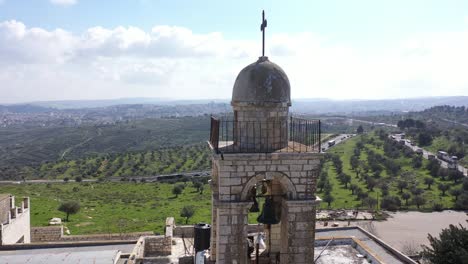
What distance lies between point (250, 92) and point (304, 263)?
4235 millimetres

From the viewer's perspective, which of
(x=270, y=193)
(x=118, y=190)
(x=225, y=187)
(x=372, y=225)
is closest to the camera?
(x=225, y=187)

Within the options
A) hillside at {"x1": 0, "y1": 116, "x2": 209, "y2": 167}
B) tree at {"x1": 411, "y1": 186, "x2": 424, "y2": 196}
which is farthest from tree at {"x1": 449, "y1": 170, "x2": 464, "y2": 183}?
hillside at {"x1": 0, "y1": 116, "x2": 209, "y2": 167}

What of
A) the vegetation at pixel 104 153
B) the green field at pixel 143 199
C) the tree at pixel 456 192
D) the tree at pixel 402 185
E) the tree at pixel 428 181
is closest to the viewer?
the green field at pixel 143 199

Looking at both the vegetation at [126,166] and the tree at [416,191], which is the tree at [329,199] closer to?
the tree at [416,191]

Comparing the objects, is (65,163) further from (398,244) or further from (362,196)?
(398,244)

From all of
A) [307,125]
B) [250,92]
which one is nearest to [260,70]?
[250,92]

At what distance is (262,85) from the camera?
9.26 m

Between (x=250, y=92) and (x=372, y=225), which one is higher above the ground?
(x=250, y=92)

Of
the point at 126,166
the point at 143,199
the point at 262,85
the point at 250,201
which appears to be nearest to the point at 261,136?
the point at 262,85

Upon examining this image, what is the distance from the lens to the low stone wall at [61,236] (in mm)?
26062

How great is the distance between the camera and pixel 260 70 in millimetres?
9352

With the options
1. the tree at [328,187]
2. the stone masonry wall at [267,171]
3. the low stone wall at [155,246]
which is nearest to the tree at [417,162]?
the tree at [328,187]

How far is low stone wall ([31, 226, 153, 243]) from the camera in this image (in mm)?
26062

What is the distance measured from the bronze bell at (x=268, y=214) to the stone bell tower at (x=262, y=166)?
A: 0.28 metres
